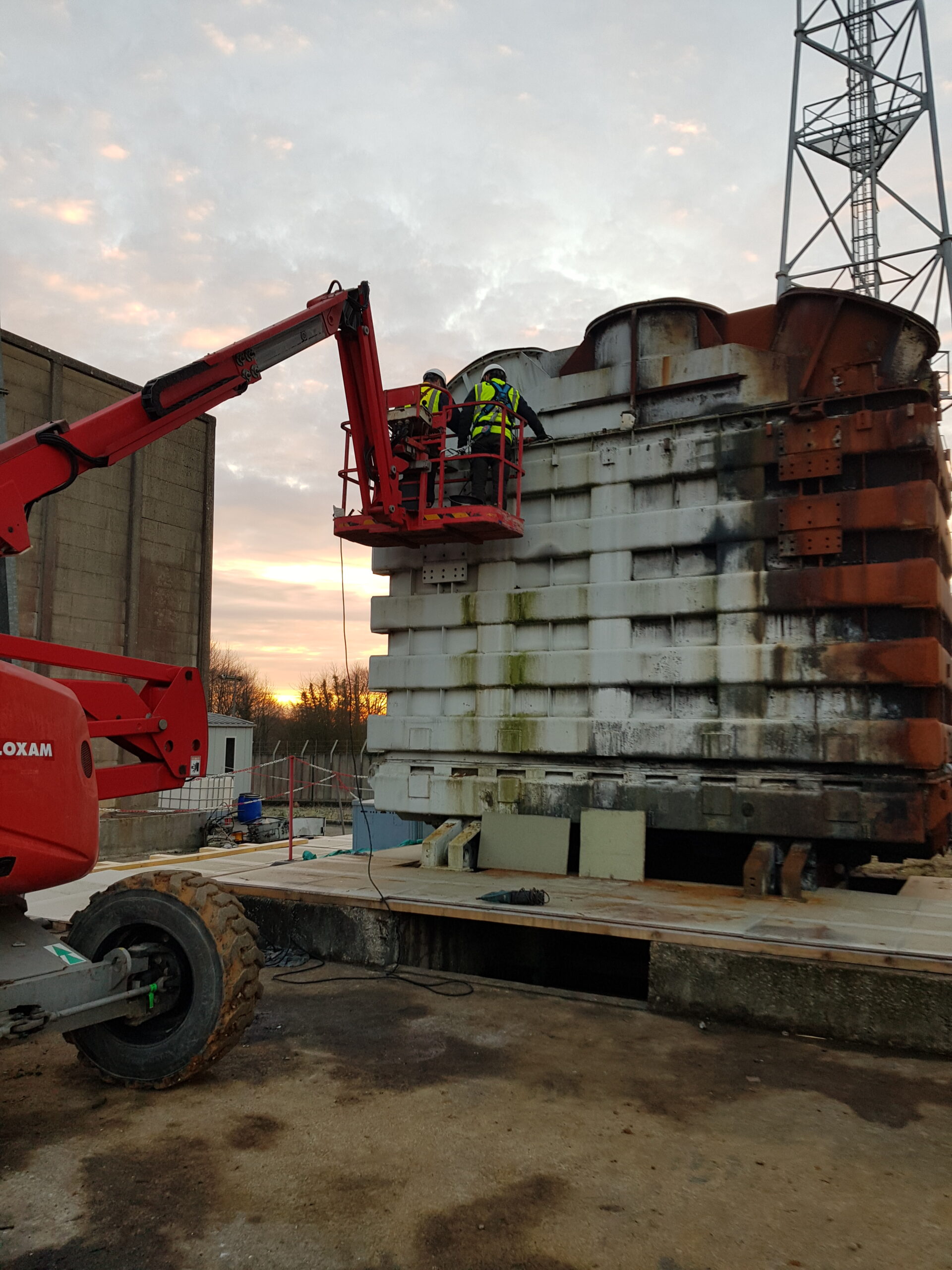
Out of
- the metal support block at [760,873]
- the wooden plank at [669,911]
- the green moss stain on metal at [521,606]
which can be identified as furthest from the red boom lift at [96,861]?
the metal support block at [760,873]

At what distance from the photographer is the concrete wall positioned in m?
18.7

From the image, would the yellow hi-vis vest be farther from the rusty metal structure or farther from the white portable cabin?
the white portable cabin

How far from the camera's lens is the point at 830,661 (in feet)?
25.2

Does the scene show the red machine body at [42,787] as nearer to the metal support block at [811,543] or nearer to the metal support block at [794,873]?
the metal support block at [794,873]

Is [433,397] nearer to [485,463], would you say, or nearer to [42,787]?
[485,463]

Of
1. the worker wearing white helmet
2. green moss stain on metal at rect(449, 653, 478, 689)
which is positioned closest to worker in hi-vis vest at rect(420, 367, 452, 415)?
the worker wearing white helmet

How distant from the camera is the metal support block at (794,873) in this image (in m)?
7.35

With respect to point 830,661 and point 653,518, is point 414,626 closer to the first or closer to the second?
point 653,518

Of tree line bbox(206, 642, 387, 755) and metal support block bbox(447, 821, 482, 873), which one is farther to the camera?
tree line bbox(206, 642, 387, 755)

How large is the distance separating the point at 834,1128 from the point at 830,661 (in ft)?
13.9

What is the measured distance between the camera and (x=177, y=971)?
467cm

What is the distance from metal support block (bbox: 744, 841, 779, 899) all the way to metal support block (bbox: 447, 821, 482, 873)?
268 centimetres

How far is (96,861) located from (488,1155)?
2.59m

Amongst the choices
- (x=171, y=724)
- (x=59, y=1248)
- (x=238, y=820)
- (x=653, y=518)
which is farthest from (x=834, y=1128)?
(x=238, y=820)
